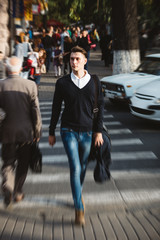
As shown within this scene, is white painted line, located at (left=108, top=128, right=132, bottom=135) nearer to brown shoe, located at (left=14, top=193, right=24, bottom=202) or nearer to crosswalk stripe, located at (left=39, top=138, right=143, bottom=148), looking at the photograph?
crosswalk stripe, located at (left=39, top=138, right=143, bottom=148)

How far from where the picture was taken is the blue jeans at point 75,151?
4383 millimetres

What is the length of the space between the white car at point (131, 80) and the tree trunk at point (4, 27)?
3.60m

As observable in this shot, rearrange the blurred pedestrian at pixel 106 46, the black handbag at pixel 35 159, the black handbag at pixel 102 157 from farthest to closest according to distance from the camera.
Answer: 1. the blurred pedestrian at pixel 106 46
2. the black handbag at pixel 35 159
3. the black handbag at pixel 102 157

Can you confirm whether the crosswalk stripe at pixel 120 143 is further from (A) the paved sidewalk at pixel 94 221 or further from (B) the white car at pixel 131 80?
(B) the white car at pixel 131 80

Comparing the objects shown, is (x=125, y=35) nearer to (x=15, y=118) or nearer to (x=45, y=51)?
(x=45, y=51)

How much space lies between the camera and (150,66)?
12445mm

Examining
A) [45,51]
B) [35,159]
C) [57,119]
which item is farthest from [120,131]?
[45,51]

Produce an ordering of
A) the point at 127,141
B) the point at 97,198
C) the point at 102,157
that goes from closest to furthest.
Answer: the point at 102,157 < the point at 97,198 < the point at 127,141

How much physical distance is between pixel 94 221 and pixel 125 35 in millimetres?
13039

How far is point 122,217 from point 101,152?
2.54 feet

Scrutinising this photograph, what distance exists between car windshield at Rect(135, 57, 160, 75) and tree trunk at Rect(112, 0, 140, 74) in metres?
3.99

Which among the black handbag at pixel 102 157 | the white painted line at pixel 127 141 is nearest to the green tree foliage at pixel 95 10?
the white painted line at pixel 127 141

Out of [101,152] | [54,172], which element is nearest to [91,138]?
[101,152]

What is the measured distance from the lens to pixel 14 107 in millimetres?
4641
